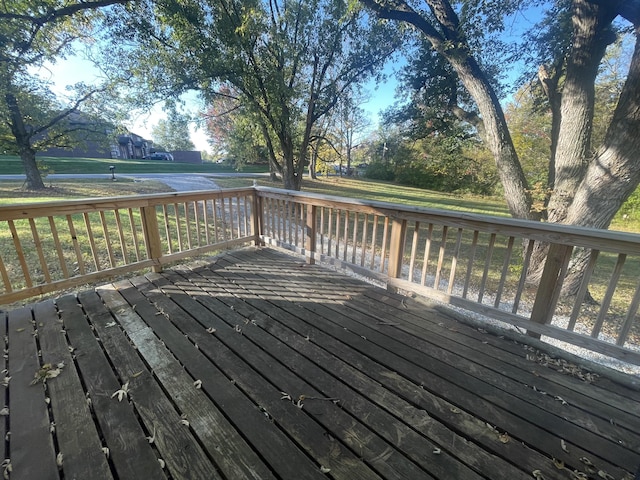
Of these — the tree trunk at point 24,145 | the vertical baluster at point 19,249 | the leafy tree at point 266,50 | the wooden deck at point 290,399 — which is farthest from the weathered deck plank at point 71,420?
the tree trunk at point 24,145

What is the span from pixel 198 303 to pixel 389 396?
1.84 metres

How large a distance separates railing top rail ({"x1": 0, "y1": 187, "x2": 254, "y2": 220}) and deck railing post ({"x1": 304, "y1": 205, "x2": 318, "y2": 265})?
1.22 metres

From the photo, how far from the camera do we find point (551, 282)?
2.06 m

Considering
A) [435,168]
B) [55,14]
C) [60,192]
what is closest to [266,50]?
[55,14]

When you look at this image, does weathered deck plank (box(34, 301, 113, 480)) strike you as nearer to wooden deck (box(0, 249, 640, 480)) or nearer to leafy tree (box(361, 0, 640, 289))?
wooden deck (box(0, 249, 640, 480))

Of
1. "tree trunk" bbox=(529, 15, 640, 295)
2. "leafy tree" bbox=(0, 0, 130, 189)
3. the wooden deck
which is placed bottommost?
the wooden deck

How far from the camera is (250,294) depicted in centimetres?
280

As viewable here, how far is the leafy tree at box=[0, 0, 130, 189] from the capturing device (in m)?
5.08

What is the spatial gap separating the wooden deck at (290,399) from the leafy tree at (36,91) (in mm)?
5411

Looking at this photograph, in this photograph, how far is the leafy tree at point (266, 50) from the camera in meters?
5.32

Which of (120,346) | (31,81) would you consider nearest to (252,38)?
(120,346)

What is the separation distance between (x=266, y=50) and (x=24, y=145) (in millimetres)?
8712

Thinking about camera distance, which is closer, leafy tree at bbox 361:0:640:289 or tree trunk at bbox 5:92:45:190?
leafy tree at bbox 361:0:640:289

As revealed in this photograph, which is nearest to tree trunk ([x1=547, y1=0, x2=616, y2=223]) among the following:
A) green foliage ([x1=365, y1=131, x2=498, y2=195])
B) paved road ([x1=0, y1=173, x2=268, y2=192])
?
paved road ([x1=0, y1=173, x2=268, y2=192])
